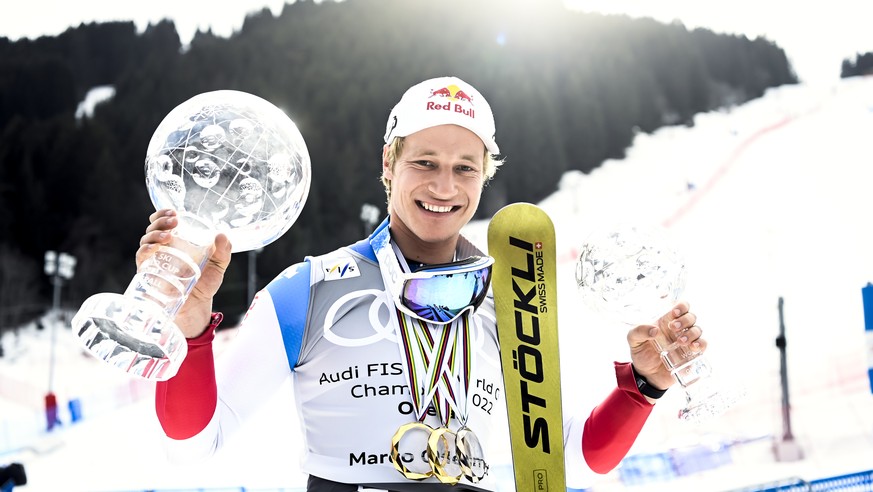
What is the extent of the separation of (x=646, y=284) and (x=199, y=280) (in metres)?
0.89

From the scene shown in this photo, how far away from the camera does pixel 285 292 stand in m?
1.87

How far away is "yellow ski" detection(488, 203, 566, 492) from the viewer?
6.84 ft

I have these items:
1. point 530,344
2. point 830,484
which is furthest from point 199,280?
point 830,484

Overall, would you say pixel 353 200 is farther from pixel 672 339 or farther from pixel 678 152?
pixel 672 339

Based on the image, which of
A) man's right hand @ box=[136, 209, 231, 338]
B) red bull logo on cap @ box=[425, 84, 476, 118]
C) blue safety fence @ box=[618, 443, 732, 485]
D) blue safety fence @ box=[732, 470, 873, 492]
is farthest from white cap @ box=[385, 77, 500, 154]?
blue safety fence @ box=[618, 443, 732, 485]

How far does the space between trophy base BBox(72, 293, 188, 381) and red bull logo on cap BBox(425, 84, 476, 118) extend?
0.80 meters

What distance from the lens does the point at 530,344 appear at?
2100mm

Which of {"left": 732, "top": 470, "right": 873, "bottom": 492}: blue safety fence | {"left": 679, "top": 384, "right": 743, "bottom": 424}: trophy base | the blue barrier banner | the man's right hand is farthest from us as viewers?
{"left": 732, "top": 470, "right": 873, "bottom": 492}: blue safety fence

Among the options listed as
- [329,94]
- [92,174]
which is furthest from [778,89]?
[92,174]

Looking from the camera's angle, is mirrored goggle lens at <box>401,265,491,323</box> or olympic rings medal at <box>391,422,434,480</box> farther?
mirrored goggle lens at <box>401,265,491,323</box>

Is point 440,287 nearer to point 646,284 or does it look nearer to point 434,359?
point 434,359

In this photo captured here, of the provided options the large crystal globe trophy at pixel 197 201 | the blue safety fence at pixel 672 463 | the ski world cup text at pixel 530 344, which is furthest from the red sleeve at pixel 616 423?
the blue safety fence at pixel 672 463

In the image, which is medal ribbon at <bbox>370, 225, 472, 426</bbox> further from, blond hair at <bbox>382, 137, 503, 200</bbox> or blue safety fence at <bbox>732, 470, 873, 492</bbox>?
blue safety fence at <bbox>732, 470, 873, 492</bbox>

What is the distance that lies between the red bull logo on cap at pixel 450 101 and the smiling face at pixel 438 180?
40 mm
